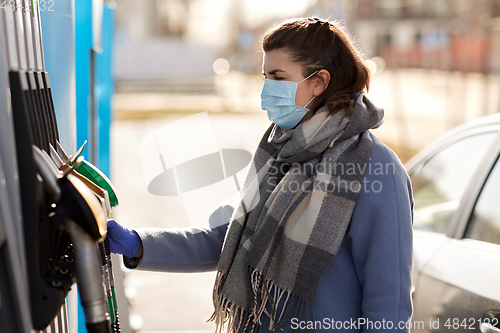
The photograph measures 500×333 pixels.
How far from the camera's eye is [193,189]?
79.4 inches

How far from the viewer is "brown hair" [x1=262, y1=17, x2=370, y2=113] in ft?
6.33

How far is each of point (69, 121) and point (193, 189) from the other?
570 mm

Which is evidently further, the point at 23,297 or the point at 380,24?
the point at 380,24

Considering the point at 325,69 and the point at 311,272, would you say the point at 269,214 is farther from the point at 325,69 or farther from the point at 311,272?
the point at 325,69

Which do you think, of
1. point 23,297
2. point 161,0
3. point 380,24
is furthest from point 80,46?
point 380,24

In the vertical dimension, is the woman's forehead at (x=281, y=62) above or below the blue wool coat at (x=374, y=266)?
above

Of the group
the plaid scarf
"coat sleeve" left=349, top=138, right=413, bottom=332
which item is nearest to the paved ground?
the plaid scarf

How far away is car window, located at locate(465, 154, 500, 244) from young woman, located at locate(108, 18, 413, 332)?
0.84 meters

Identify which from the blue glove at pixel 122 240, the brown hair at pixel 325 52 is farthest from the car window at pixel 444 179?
the blue glove at pixel 122 240

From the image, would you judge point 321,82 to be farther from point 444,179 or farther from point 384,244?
point 444,179

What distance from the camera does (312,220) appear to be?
1.79 m

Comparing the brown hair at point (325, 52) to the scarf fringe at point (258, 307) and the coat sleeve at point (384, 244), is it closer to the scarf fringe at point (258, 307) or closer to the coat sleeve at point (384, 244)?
the coat sleeve at point (384, 244)

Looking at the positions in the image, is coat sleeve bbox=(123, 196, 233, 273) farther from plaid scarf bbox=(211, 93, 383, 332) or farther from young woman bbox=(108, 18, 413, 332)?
plaid scarf bbox=(211, 93, 383, 332)

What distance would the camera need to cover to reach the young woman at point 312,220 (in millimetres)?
1735
